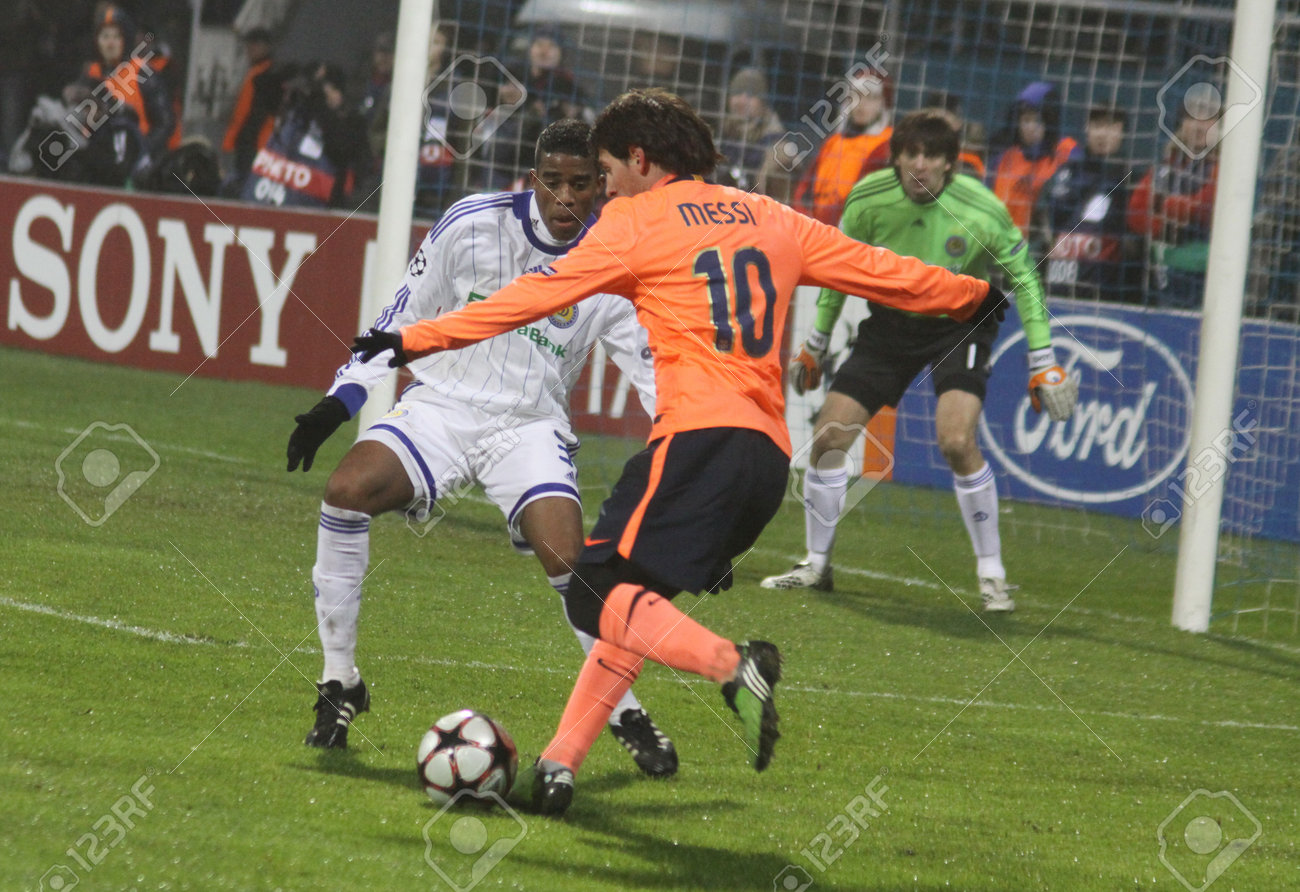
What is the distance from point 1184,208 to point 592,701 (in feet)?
23.1

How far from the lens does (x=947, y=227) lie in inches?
293

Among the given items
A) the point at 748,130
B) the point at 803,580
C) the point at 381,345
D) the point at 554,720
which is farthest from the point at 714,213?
the point at 748,130

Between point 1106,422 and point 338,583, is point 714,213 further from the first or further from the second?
point 1106,422

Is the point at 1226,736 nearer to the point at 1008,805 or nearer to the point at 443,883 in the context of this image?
the point at 1008,805

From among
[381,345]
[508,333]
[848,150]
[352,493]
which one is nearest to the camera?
[381,345]

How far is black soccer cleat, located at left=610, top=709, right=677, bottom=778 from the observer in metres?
4.45

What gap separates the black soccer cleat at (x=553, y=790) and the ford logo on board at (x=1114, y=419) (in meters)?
6.95

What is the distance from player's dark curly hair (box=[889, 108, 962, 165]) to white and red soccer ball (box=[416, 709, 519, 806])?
13.5 ft

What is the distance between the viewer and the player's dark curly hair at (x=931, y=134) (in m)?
7.24

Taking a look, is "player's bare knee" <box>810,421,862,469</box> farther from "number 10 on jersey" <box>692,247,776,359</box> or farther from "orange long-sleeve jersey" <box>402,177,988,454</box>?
"number 10 on jersey" <box>692,247,776,359</box>

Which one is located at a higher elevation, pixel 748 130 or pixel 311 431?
pixel 748 130

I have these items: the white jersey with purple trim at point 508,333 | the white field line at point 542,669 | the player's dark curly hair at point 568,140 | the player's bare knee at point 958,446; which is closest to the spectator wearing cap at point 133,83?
the player's bare knee at point 958,446

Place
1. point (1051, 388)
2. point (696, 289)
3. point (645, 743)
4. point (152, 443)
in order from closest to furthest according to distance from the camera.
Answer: point (696, 289), point (645, 743), point (1051, 388), point (152, 443)

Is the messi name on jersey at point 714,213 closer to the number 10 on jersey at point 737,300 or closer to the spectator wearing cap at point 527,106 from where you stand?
the number 10 on jersey at point 737,300
